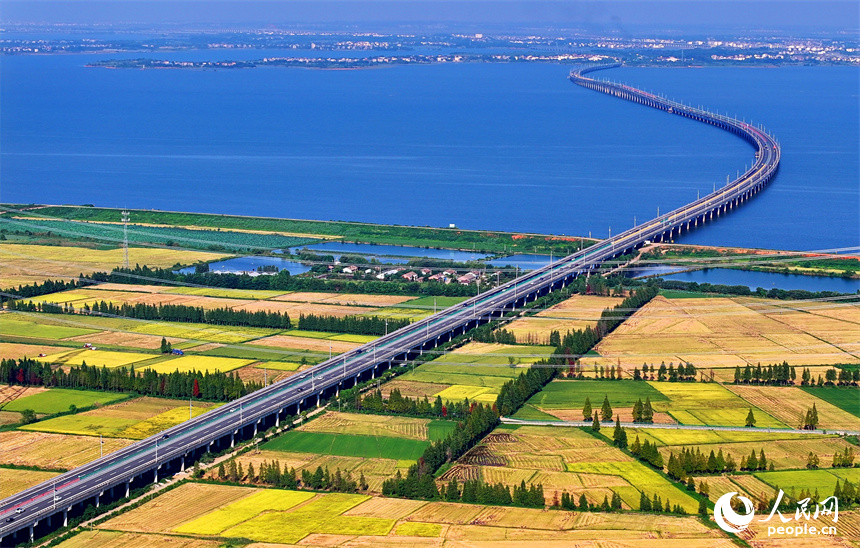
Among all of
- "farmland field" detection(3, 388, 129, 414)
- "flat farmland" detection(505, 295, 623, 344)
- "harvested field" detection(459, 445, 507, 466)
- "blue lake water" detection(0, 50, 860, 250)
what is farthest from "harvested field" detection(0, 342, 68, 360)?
"blue lake water" detection(0, 50, 860, 250)

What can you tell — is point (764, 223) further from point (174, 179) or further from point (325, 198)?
point (174, 179)

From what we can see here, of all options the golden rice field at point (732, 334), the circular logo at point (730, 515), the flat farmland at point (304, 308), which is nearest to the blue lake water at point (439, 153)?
the golden rice field at point (732, 334)

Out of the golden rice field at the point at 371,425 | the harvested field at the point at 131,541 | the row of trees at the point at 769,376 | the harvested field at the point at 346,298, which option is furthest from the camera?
the harvested field at the point at 346,298

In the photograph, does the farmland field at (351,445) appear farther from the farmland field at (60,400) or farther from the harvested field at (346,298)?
the harvested field at (346,298)

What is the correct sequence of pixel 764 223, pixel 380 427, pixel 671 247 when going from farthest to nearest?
pixel 764 223
pixel 671 247
pixel 380 427

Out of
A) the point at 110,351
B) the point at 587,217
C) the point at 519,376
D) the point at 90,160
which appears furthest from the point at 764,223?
the point at 90,160

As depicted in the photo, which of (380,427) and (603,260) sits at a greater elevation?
(603,260)
